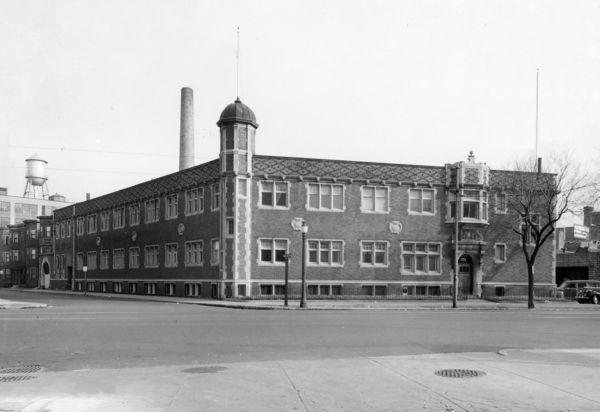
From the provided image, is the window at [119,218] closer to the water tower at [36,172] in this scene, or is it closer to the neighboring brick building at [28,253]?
the neighboring brick building at [28,253]

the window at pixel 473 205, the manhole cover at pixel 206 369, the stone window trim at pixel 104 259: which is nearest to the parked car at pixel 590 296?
the window at pixel 473 205

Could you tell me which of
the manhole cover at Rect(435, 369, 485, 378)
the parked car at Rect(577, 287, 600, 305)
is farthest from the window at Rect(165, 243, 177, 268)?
the manhole cover at Rect(435, 369, 485, 378)

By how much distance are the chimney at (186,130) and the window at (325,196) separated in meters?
15.1

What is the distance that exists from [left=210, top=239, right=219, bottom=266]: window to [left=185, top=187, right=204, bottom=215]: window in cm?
301

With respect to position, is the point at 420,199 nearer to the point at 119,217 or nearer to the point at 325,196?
the point at 325,196

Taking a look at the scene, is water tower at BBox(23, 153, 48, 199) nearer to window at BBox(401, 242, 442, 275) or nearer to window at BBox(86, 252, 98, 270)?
window at BBox(86, 252, 98, 270)

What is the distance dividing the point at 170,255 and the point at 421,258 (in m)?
19.2

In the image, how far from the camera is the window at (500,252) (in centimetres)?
4425

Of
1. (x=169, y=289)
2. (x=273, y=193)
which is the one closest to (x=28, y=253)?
(x=169, y=289)

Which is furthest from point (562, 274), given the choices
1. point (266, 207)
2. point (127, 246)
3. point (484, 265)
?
point (127, 246)

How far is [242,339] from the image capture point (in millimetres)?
15312

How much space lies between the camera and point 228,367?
10.4 meters

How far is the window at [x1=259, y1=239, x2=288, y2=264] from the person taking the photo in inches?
1578

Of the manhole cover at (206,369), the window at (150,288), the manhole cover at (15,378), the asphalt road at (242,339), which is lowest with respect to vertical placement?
the window at (150,288)
